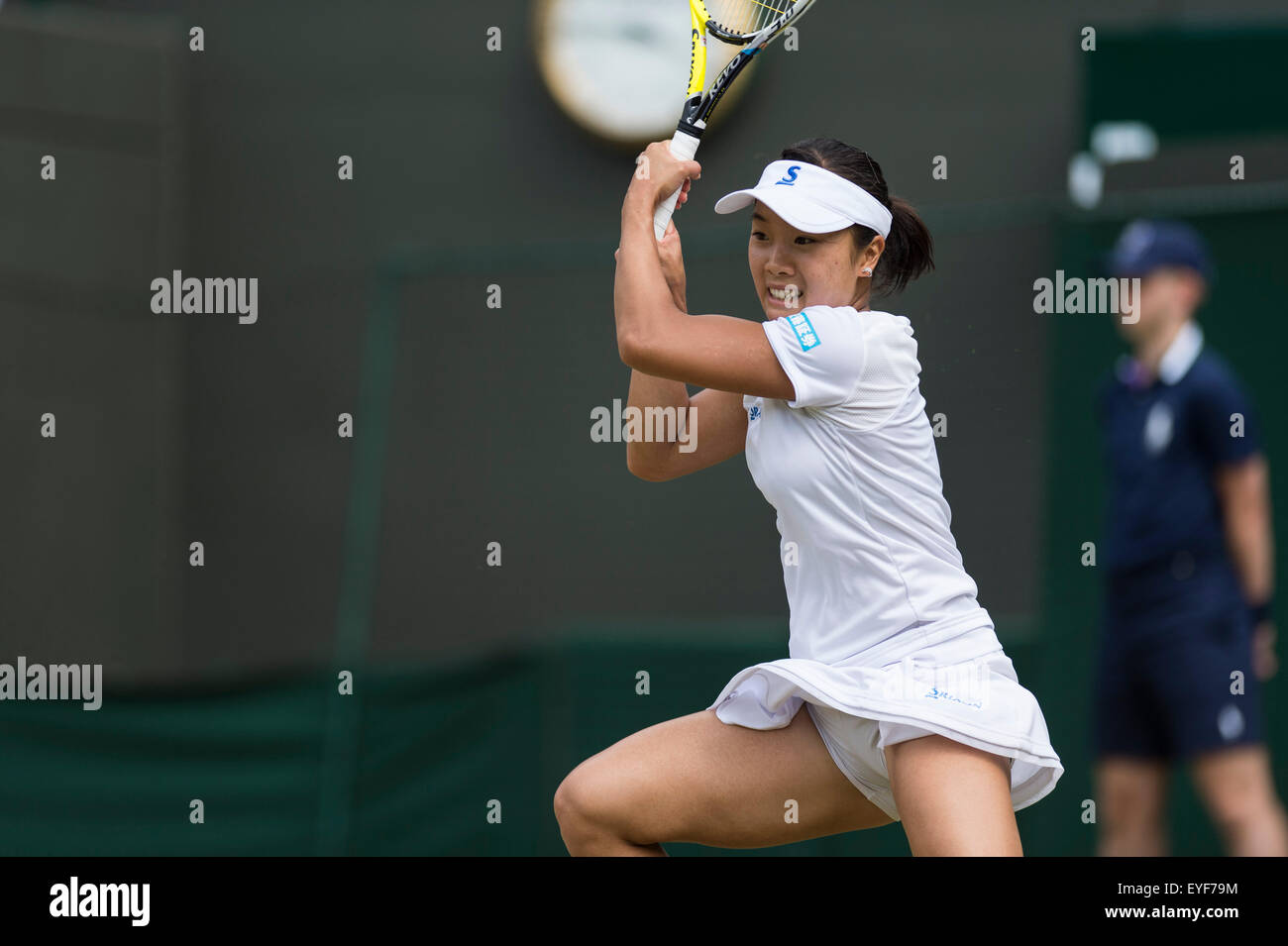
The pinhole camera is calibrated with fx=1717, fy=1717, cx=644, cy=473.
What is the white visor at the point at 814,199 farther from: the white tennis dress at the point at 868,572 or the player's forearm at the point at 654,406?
the player's forearm at the point at 654,406

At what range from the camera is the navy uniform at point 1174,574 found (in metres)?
4.26

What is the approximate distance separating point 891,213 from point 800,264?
212mm

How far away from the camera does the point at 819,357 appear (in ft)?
8.68

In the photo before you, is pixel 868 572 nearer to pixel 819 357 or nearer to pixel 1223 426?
pixel 819 357

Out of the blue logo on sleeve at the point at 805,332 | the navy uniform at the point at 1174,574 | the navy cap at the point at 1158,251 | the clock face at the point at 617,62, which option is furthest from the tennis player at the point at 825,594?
the clock face at the point at 617,62

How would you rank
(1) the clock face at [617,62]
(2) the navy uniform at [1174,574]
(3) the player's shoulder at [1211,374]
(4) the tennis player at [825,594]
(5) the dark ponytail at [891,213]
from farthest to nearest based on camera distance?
(1) the clock face at [617,62] → (3) the player's shoulder at [1211,374] → (2) the navy uniform at [1174,574] → (5) the dark ponytail at [891,213] → (4) the tennis player at [825,594]

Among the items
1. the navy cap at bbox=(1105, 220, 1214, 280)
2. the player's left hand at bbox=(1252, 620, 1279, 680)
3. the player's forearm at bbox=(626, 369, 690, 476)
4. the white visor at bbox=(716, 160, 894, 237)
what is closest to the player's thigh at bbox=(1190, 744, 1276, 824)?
the player's left hand at bbox=(1252, 620, 1279, 680)

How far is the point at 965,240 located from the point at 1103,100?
0.58 meters

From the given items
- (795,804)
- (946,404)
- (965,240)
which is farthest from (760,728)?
(965,240)

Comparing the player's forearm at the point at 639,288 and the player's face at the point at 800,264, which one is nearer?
the player's forearm at the point at 639,288

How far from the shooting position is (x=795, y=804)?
108 inches

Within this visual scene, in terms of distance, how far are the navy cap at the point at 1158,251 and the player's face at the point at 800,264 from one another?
Answer: 191cm

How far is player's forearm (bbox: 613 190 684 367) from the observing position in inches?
103
